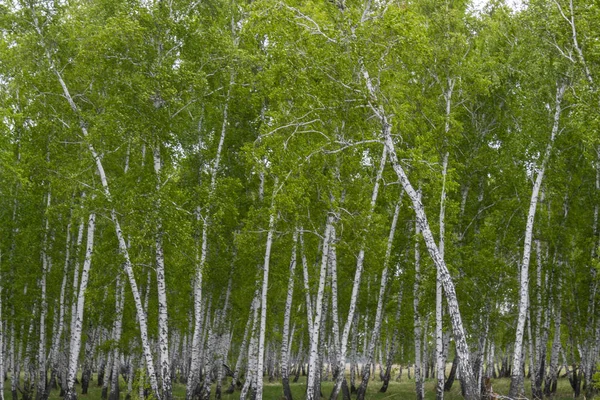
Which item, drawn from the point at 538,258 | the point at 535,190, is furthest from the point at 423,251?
the point at 535,190

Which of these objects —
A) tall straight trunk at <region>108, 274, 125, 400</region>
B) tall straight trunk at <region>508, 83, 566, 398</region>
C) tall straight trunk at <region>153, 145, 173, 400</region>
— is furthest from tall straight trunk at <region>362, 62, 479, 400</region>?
tall straight trunk at <region>108, 274, 125, 400</region>

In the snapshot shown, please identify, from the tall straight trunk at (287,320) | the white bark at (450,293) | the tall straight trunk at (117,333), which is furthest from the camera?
the tall straight trunk at (117,333)

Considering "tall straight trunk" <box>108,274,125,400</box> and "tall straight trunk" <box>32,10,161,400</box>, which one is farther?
"tall straight trunk" <box>108,274,125,400</box>

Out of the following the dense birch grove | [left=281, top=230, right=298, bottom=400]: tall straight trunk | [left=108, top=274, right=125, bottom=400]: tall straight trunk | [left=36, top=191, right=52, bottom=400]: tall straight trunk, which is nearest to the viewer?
the dense birch grove

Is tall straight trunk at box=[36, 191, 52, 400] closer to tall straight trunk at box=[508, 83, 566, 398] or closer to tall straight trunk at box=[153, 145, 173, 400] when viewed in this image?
tall straight trunk at box=[153, 145, 173, 400]

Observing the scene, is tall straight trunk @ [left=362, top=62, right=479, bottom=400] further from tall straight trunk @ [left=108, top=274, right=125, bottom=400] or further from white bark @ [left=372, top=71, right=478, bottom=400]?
tall straight trunk @ [left=108, top=274, right=125, bottom=400]

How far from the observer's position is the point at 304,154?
60.0 feet

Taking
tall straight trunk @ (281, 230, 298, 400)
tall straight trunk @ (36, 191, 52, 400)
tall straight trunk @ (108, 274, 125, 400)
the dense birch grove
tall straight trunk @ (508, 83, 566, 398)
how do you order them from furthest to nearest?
tall straight trunk @ (36, 191, 52, 400), tall straight trunk @ (108, 274, 125, 400), tall straight trunk @ (281, 230, 298, 400), tall straight trunk @ (508, 83, 566, 398), the dense birch grove

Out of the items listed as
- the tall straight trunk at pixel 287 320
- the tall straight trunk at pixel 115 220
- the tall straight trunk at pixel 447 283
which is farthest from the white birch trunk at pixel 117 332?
the tall straight trunk at pixel 447 283

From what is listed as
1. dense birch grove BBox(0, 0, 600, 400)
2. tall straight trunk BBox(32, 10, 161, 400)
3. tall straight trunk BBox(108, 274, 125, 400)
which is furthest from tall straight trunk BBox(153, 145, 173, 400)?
tall straight trunk BBox(108, 274, 125, 400)

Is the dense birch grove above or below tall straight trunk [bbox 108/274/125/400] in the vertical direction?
above

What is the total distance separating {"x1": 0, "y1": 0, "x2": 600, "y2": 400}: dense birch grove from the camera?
16219 mm

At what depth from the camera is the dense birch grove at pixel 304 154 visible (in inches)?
639

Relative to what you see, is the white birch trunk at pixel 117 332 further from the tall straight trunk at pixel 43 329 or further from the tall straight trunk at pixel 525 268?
the tall straight trunk at pixel 525 268
